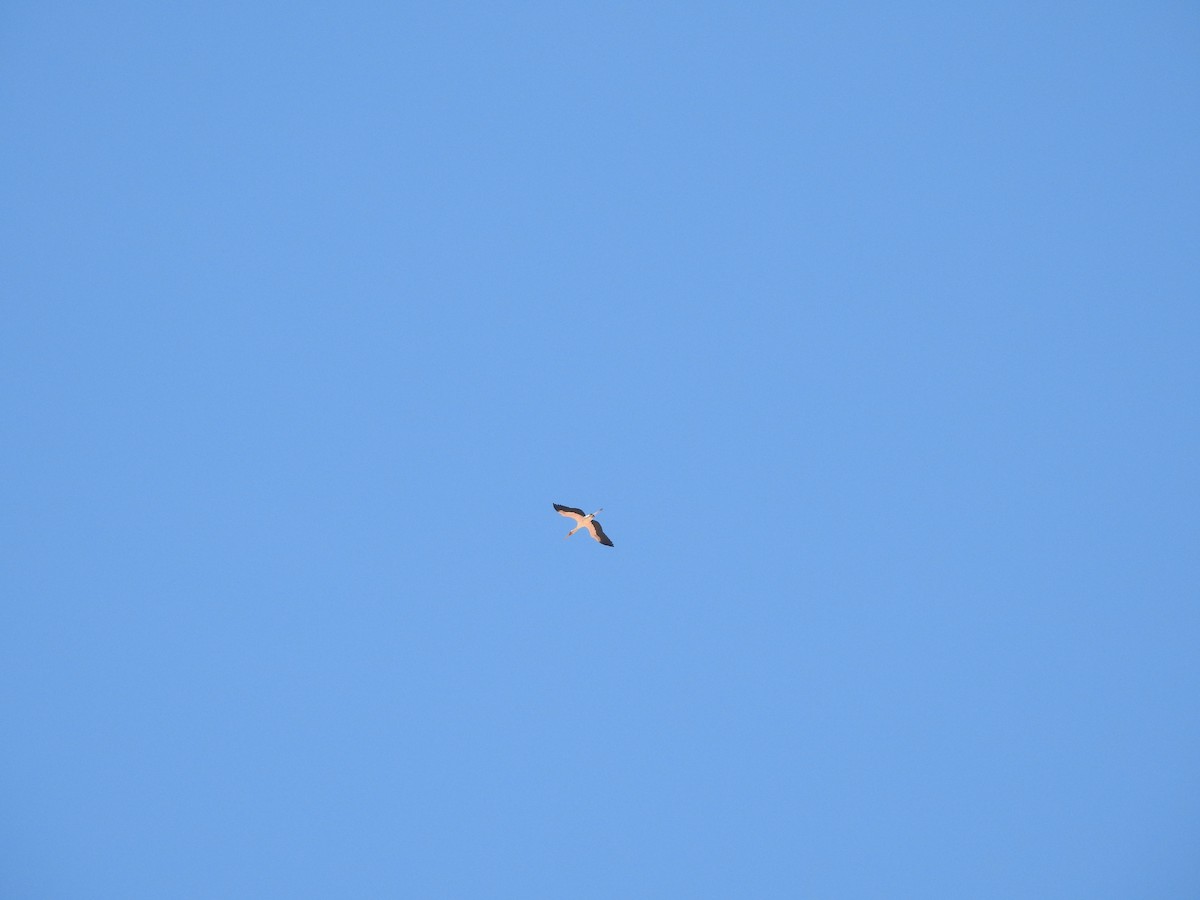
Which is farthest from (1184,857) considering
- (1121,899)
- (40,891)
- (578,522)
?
(40,891)

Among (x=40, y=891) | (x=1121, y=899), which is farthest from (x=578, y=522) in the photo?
(x=40, y=891)

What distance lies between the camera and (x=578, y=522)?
1654 inches

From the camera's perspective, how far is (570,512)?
40.9 metres

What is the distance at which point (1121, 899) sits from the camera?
81250mm

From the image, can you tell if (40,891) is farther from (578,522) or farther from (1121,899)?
(1121,899)

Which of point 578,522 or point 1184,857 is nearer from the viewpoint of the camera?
point 578,522

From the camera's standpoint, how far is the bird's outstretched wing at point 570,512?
132 feet

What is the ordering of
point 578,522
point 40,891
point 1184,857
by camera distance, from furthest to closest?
point 40,891, point 1184,857, point 578,522

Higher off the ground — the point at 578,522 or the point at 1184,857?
the point at 1184,857

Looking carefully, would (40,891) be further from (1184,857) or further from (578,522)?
(1184,857)

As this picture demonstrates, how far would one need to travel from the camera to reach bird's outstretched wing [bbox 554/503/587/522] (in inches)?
1585

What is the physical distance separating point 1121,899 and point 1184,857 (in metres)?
4.83

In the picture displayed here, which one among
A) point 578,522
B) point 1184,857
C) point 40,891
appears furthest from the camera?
point 40,891

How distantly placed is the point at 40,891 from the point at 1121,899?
7301 cm
